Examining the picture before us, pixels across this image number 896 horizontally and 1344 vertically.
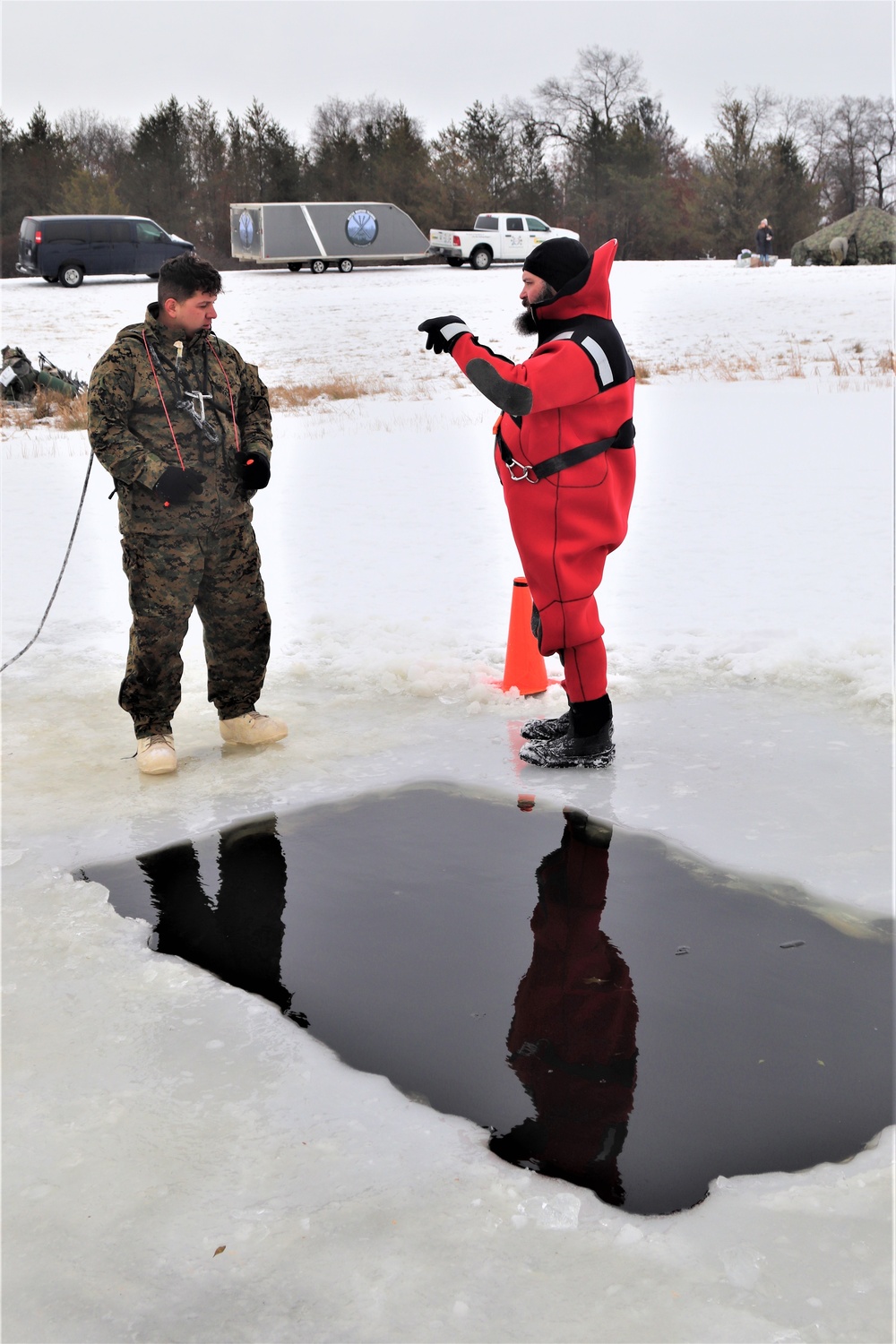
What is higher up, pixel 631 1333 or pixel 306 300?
pixel 306 300

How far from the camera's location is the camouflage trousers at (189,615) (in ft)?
14.5

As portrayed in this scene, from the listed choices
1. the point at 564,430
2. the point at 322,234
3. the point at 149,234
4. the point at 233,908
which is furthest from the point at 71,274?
the point at 233,908

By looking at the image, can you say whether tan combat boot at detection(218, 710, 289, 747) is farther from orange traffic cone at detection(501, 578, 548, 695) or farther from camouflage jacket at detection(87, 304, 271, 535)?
orange traffic cone at detection(501, 578, 548, 695)

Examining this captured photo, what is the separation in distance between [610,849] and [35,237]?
29.1 m

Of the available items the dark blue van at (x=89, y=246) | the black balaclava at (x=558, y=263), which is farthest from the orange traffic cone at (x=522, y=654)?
the dark blue van at (x=89, y=246)

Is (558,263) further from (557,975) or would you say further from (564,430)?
(557,975)

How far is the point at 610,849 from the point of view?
3850mm

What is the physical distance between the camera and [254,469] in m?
4.45

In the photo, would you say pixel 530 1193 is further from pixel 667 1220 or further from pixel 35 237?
pixel 35 237

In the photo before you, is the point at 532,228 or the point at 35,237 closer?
the point at 35,237

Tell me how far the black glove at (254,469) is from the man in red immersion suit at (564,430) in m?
0.80

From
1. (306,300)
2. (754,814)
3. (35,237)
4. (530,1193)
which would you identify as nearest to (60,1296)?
(530,1193)

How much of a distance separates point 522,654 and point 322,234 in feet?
105

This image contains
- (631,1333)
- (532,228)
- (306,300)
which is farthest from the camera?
(532,228)
